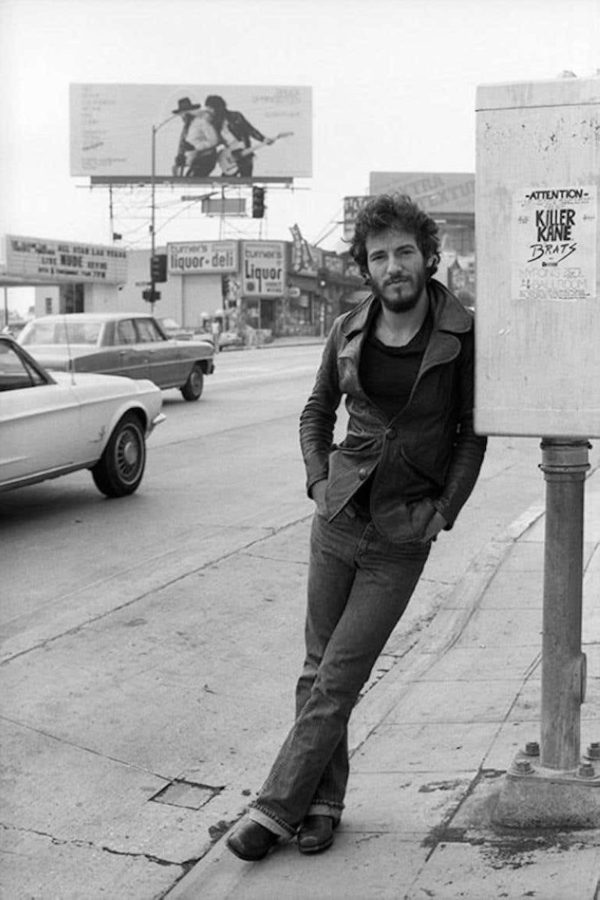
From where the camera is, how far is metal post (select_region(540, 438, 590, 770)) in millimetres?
3908

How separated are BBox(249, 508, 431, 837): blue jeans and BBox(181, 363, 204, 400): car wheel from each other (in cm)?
1735

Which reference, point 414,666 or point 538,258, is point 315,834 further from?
point 414,666

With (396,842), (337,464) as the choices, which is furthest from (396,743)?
(337,464)

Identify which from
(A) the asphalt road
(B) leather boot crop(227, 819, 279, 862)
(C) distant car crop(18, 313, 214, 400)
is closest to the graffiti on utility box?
(B) leather boot crop(227, 819, 279, 862)

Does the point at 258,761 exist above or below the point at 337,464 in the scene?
below

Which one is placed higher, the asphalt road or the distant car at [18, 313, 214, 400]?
the distant car at [18, 313, 214, 400]

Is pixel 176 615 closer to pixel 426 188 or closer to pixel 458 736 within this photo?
pixel 458 736

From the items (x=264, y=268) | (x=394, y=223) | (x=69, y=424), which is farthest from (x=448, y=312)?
(x=264, y=268)

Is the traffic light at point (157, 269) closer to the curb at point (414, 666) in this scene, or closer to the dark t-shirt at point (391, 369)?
the curb at point (414, 666)

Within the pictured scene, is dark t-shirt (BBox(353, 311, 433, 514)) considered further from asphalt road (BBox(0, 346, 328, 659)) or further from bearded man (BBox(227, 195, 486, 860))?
asphalt road (BBox(0, 346, 328, 659))

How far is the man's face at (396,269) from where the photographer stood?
3914mm

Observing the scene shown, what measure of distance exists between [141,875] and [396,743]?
4.19 feet

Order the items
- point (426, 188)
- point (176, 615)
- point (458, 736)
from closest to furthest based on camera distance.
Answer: point (458, 736) < point (176, 615) < point (426, 188)

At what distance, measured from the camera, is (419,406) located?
3.91 m
